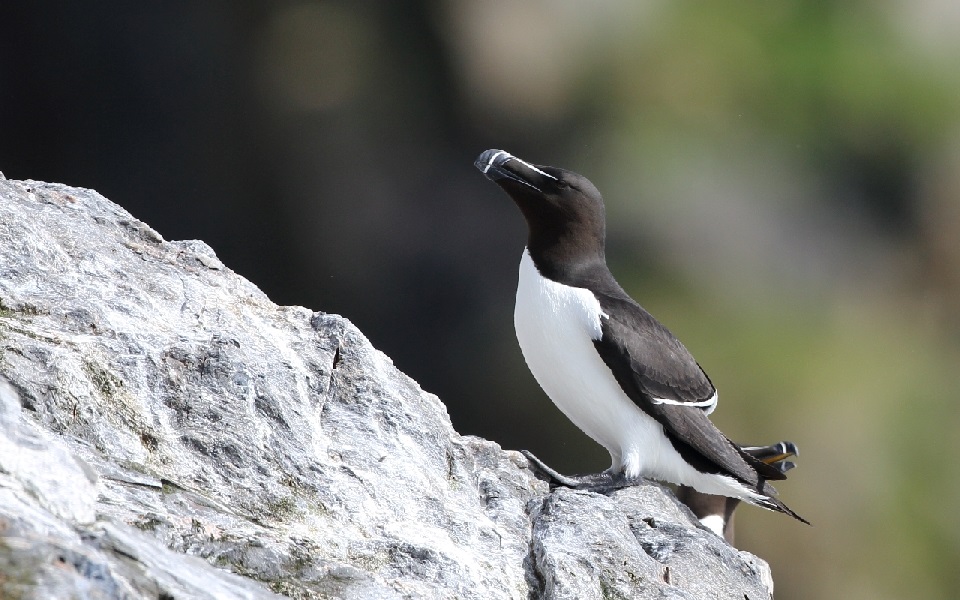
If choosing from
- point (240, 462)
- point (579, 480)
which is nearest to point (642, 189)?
point (579, 480)

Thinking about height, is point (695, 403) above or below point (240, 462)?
above

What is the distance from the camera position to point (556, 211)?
5.57 meters

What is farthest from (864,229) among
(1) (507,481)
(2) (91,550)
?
(2) (91,550)

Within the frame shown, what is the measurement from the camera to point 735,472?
18.1ft

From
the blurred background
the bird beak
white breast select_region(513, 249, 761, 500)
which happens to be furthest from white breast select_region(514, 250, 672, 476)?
the blurred background

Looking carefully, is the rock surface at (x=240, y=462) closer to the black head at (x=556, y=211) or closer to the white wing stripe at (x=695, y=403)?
the white wing stripe at (x=695, y=403)

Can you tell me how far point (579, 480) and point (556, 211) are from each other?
47.1 inches

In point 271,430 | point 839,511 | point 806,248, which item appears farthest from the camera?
point 806,248

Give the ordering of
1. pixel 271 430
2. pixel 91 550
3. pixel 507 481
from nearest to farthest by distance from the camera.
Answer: pixel 91 550
pixel 271 430
pixel 507 481

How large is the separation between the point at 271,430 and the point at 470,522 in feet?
2.32

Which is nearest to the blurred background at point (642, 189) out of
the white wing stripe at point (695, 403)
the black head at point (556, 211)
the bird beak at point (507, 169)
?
the white wing stripe at point (695, 403)

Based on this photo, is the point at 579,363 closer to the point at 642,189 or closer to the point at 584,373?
the point at 584,373

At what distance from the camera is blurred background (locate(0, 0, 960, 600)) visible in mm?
11047

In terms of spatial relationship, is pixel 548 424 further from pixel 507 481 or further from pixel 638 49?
pixel 507 481
